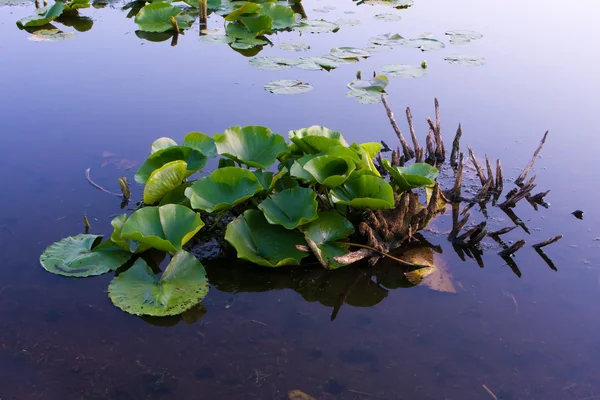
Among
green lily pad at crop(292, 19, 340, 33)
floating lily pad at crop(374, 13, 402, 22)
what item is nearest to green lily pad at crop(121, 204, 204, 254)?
green lily pad at crop(292, 19, 340, 33)

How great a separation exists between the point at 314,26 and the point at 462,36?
5.53 feet

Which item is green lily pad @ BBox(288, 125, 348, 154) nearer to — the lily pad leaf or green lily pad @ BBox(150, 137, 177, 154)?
the lily pad leaf

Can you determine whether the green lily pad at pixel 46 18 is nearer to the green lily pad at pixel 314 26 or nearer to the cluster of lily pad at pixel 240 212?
the green lily pad at pixel 314 26

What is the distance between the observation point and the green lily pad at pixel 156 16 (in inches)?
258

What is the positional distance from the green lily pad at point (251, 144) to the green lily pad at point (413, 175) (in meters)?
0.62

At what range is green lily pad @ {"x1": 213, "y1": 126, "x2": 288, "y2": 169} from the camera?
3.21 meters

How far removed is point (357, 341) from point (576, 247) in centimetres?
152

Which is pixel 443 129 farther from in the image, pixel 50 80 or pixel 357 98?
pixel 50 80

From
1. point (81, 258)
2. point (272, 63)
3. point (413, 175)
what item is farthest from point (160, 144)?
point (272, 63)

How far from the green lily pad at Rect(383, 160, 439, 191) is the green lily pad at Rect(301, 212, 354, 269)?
1.15 feet

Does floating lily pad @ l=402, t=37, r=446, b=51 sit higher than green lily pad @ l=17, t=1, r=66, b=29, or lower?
higher

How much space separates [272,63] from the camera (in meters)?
5.68

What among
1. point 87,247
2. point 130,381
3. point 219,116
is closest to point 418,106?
point 219,116

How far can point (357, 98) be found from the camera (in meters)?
4.99
